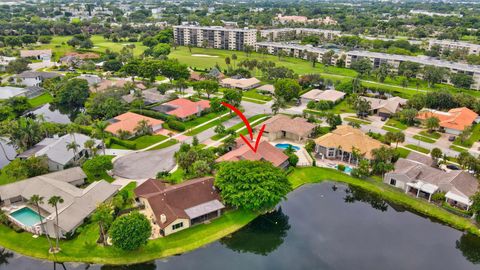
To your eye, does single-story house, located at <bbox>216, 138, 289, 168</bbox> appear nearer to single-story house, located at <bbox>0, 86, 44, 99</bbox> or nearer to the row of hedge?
the row of hedge

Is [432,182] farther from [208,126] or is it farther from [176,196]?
[208,126]

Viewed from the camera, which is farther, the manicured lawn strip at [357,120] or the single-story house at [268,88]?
the single-story house at [268,88]

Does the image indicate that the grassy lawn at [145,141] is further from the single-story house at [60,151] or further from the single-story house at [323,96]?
the single-story house at [323,96]

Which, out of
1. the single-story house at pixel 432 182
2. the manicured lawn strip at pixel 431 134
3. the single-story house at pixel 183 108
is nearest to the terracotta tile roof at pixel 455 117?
the manicured lawn strip at pixel 431 134

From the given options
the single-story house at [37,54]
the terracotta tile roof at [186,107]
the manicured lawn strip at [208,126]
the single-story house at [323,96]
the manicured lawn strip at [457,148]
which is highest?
the single-story house at [37,54]

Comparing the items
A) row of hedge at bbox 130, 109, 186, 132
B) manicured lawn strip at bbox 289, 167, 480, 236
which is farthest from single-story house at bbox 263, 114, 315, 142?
row of hedge at bbox 130, 109, 186, 132

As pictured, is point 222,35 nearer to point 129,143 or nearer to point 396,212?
point 129,143
